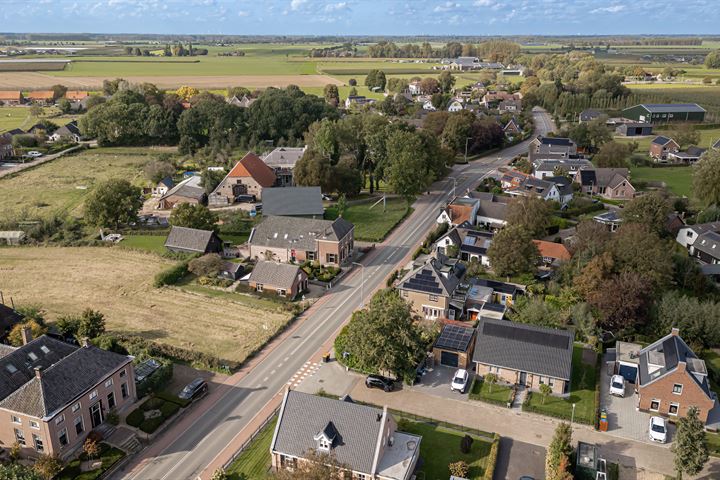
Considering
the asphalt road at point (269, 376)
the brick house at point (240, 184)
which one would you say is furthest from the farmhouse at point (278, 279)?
the brick house at point (240, 184)

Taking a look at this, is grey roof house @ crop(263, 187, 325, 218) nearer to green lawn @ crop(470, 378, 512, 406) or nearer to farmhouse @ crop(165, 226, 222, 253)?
farmhouse @ crop(165, 226, 222, 253)

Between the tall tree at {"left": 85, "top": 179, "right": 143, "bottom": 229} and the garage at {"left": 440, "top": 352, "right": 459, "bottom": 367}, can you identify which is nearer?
the garage at {"left": 440, "top": 352, "right": 459, "bottom": 367}

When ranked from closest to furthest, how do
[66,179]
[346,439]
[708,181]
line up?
1. [346,439]
2. [708,181]
3. [66,179]

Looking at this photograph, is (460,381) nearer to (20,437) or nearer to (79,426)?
(79,426)

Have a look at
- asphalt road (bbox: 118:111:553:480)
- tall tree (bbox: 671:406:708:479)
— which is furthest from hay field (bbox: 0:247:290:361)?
tall tree (bbox: 671:406:708:479)

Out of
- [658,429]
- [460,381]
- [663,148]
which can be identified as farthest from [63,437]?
[663,148]

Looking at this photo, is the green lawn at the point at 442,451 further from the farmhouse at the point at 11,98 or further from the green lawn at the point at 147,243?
the farmhouse at the point at 11,98

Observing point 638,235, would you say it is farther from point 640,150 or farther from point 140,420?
point 640,150
